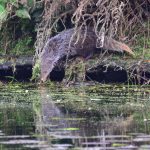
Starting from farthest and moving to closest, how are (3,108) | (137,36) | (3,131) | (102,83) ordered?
1. (137,36)
2. (102,83)
3. (3,108)
4. (3,131)

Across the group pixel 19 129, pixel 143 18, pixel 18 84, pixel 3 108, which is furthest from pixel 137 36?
pixel 19 129

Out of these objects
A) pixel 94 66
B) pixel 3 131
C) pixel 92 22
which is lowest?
pixel 3 131

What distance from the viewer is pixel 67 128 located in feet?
20.7

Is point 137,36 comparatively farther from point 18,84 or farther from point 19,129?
point 19,129

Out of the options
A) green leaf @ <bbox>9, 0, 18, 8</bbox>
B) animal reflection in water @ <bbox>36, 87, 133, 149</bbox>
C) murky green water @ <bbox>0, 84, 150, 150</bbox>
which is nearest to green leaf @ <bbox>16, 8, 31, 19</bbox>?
green leaf @ <bbox>9, 0, 18, 8</bbox>

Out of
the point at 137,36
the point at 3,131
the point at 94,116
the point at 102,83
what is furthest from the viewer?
the point at 137,36

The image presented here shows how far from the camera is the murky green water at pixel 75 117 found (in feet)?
18.5

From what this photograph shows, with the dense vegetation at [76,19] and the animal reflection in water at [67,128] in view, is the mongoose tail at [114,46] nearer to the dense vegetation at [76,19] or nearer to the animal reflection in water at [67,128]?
the dense vegetation at [76,19]

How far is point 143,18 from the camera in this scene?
10.5m

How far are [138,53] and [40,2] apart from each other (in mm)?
1559

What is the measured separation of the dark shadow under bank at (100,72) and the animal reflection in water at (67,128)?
2.35 meters

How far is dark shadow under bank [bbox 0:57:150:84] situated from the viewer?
9531mm

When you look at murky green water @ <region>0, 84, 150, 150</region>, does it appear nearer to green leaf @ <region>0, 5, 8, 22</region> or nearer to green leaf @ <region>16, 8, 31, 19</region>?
green leaf @ <region>0, 5, 8, 22</region>

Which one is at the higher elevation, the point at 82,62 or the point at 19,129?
the point at 82,62
